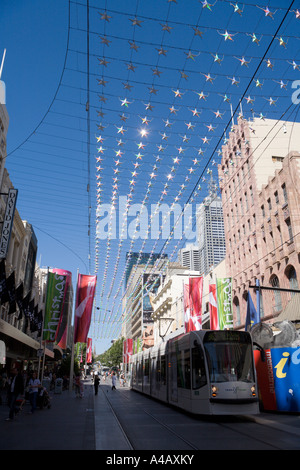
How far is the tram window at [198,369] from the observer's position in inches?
501

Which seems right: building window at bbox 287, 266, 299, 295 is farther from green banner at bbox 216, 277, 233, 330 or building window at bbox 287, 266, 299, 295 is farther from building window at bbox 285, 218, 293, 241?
green banner at bbox 216, 277, 233, 330

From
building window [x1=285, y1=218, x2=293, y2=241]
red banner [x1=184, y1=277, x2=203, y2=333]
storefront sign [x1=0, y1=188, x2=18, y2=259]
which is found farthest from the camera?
red banner [x1=184, y1=277, x2=203, y2=333]

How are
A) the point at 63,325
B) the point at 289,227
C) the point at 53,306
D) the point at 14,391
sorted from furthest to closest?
the point at 63,325 → the point at 53,306 → the point at 289,227 → the point at 14,391

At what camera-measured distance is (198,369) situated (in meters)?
13.1

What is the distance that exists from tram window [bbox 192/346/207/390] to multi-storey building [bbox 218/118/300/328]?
13.7 m

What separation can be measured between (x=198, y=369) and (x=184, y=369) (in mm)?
1813

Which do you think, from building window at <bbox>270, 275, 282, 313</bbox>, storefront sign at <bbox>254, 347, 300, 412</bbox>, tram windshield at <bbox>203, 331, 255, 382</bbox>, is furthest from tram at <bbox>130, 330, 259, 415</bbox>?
building window at <bbox>270, 275, 282, 313</bbox>

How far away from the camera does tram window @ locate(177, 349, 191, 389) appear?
553 inches

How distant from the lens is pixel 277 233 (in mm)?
30328

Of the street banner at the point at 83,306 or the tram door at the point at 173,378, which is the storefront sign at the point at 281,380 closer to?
the tram door at the point at 173,378

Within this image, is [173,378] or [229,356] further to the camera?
[173,378]

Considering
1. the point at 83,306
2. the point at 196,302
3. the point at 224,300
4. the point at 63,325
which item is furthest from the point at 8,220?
the point at 63,325

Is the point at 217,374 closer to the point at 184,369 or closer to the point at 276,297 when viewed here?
the point at 184,369

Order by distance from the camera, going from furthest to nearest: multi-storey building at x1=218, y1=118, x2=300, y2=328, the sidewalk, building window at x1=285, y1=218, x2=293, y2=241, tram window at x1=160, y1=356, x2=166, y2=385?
multi-storey building at x1=218, y1=118, x2=300, y2=328 → building window at x1=285, y1=218, x2=293, y2=241 → tram window at x1=160, y1=356, x2=166, y2=385 → the sidewalk
